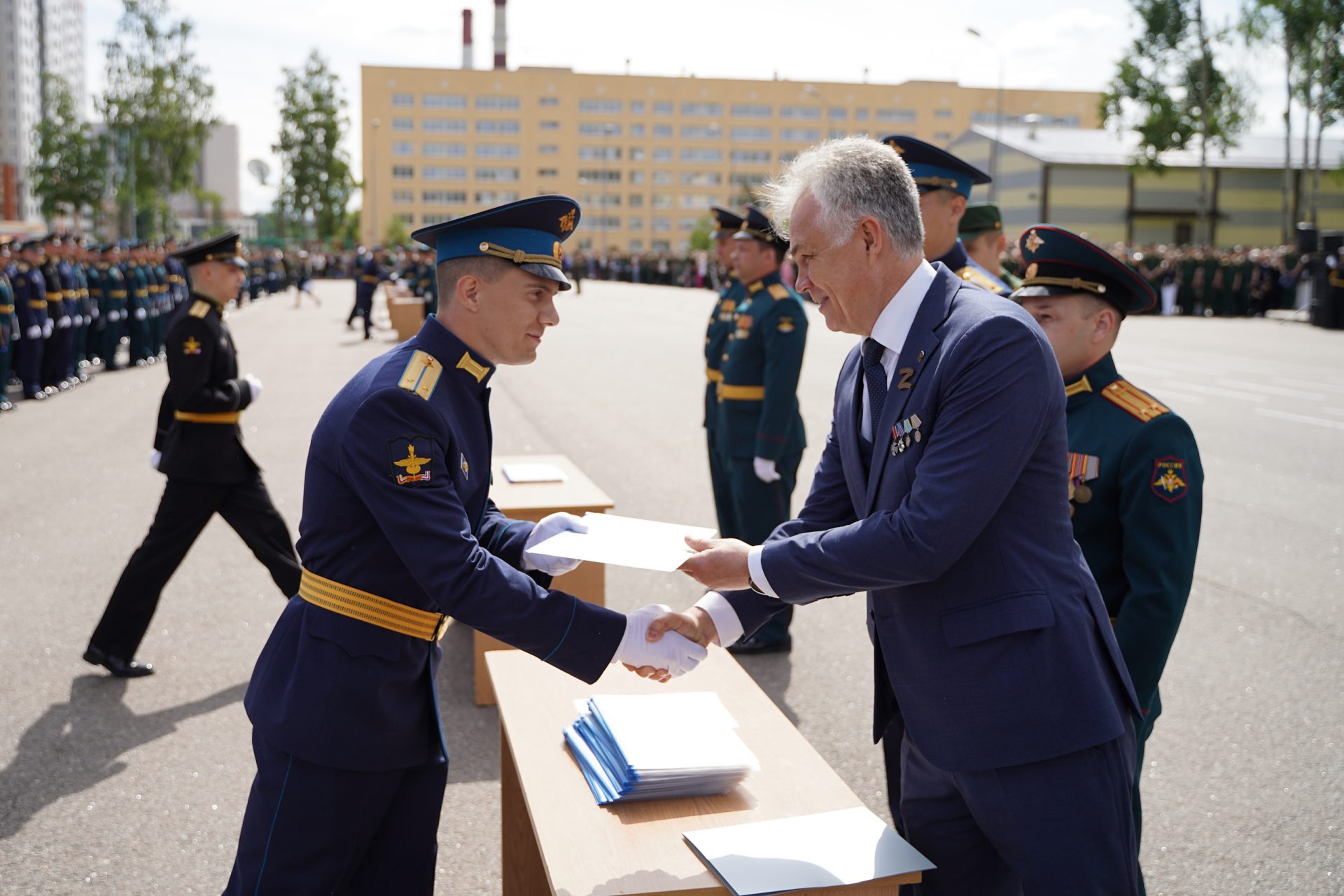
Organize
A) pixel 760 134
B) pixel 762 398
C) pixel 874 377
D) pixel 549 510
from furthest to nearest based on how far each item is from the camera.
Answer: pixel 760 134 < pixel 762 398 < pixel 549 510 < pixel 874 377

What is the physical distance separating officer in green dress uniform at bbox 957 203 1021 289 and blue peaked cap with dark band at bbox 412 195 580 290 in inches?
142

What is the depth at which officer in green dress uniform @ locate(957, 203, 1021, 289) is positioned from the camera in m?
5.93

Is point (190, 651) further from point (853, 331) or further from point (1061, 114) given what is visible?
point (1061, 114)

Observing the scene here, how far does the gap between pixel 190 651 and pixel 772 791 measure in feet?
14.1

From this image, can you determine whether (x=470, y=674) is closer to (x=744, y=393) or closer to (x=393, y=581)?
(x=744, y=393)

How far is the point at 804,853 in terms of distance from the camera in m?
2.39

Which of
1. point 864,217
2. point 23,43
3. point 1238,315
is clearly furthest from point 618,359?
point 23,43

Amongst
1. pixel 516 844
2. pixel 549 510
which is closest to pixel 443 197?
pixel 549 510

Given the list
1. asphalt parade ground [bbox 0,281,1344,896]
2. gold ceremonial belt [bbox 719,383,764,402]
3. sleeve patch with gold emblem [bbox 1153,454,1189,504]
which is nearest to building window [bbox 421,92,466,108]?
asphalt parade ground [bbox 0,281,1344,896]

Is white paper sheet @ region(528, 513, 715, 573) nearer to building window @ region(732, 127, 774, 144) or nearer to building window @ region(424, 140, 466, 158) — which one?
building window @ region(424, 140, 466, 158)

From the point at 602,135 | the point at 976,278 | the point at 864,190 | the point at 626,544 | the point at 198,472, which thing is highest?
the point at 602,135

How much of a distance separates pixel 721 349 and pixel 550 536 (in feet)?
13.6

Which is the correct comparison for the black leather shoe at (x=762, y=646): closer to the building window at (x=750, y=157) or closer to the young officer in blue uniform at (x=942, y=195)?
the young officer in blue uniform at (x=942, y=195)

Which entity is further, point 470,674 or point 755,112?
point 755,112
